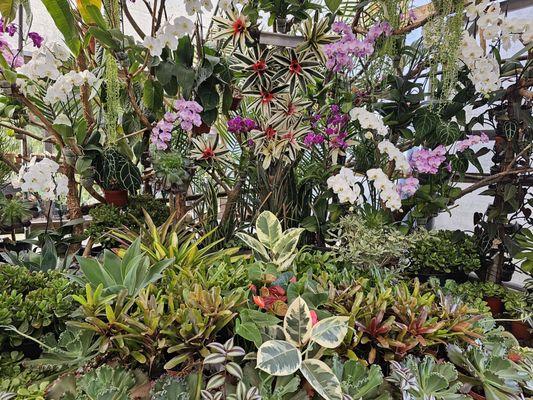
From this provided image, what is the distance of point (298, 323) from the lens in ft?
3.04

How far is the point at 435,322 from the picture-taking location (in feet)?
3.39

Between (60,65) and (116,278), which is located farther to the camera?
(60,65)

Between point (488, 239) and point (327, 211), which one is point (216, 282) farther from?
point (488, 239)

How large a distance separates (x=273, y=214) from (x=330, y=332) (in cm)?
68

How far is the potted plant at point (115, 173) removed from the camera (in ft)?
6.08

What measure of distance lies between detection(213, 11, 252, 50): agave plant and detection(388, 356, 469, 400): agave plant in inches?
59.2

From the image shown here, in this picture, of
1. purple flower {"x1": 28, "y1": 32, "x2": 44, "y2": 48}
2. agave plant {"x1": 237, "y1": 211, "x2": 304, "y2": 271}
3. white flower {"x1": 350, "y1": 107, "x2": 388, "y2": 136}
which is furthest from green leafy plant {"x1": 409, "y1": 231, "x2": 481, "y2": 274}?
purple flower {"x1": 28, "y1": 32, "x2": 44, "y2": 48}

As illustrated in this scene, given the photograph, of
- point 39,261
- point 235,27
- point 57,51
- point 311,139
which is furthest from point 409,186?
point 57,51

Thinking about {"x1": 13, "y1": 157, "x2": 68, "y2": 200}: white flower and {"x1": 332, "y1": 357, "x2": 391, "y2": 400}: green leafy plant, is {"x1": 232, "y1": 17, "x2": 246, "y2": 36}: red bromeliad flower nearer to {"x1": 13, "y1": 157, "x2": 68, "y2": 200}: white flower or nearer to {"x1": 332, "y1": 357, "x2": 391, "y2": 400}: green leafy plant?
{"x1": 13, "y1": 157, "x2": 68, "y2": 200}: white flower

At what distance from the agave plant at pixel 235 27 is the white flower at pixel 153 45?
0.32 metres

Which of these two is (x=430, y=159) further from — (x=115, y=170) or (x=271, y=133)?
(x=115, y=170)

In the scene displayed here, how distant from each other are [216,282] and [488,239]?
153cm

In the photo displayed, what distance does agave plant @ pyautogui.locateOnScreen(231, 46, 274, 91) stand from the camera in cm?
176

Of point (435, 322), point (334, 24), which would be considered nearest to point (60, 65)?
point (334, 24)
